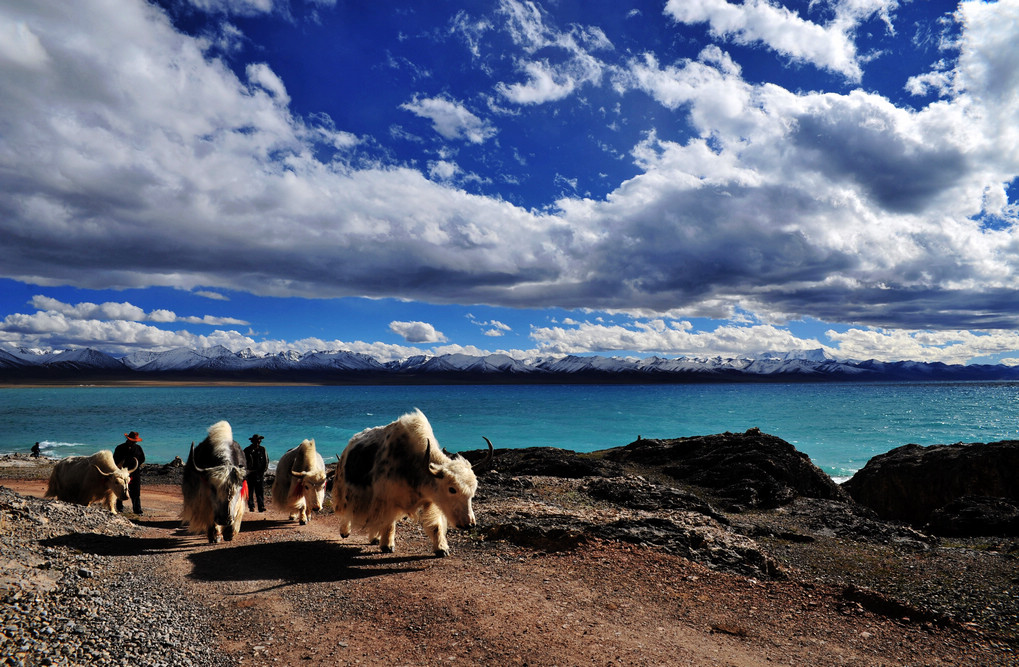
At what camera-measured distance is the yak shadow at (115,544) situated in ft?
24.7

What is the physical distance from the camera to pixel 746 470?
1627cm

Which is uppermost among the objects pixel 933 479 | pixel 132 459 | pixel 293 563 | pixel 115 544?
pixel 132 459

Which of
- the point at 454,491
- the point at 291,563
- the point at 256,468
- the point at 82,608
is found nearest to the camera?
the point at 82,608

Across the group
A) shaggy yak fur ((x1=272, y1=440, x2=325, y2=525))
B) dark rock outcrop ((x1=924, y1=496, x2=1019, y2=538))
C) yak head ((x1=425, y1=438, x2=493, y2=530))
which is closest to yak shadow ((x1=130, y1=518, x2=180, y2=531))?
shaggy yak fur ((x1=272, y1=440, x2=325, y2=525))

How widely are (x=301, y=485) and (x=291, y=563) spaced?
386cm

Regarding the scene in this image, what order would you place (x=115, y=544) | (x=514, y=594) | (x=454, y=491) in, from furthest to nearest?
1. (x=115, y=544)
2. (x=454, y=491)
3. (x=514, y=594)

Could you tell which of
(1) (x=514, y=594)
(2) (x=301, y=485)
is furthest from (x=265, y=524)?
(1) (x=514, y=594)

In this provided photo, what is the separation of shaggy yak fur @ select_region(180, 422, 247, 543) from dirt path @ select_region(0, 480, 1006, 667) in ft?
1.69

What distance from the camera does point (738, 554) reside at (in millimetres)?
7680

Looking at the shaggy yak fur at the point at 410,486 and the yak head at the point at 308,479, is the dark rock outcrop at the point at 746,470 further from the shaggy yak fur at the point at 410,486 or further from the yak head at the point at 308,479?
the yak head at the point at 308,479

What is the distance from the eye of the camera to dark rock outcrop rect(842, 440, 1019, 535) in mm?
16500

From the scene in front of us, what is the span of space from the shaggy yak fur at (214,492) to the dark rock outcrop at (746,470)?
1204cm

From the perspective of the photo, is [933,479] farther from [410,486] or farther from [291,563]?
[291,563]

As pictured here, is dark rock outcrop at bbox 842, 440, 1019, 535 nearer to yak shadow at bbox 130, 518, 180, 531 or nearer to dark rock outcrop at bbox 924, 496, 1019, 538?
dark rock outcrop at bbox 924, 496, 1019, 538
